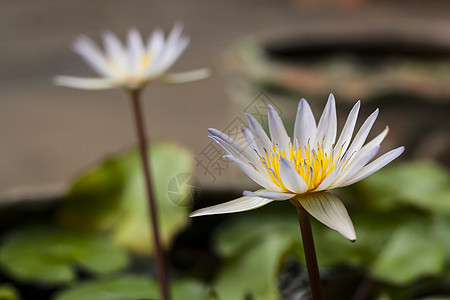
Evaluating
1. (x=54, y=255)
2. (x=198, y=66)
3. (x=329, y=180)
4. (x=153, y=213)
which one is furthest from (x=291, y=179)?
(x=198, y=66)

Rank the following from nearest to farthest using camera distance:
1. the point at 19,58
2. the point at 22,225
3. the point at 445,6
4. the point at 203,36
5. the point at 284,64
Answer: the point at 22,225 < the point at 284,64 < the point at 19,58 < the point at 203,36 < the point at 445,6

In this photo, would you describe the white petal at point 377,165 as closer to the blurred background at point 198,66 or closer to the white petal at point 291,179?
the white petal at point 291,179

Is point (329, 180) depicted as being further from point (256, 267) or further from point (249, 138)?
point (256, 267)

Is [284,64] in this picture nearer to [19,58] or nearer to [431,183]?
[431,183]

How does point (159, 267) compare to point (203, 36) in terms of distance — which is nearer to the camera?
point (159, 267)

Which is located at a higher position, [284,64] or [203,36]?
[203,36]

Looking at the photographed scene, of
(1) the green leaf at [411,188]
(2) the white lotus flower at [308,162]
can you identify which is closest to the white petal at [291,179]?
(2) the white lotus flower at [308,162]

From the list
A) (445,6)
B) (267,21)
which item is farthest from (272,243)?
(445,6)
